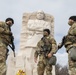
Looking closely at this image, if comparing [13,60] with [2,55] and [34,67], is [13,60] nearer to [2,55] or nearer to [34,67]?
[34,67]

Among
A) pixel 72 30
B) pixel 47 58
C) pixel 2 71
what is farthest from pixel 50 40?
pixel 2 71

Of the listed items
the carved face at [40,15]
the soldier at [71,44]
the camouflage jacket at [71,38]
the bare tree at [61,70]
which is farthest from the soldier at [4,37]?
the bare tree at [61,70]

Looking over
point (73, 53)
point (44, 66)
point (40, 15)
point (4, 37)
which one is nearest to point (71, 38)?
point (73, 53)

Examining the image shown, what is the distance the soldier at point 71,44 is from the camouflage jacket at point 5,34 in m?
1.33

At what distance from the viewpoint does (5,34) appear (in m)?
6.48

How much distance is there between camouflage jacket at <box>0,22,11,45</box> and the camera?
6426mm

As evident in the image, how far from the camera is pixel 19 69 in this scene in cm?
1202

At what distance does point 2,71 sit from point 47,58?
168 centimetres

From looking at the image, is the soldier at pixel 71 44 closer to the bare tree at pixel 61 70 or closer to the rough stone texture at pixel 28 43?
the rough stone texture at pixel 28 43

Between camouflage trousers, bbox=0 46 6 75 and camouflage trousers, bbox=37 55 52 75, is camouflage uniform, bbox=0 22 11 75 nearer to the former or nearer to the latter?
camouflage trousers, bbox=0 46 6 75

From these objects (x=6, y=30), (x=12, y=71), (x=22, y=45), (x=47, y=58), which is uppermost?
(x=6, y=30)

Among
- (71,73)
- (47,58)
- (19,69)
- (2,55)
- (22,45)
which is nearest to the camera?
(71,73)

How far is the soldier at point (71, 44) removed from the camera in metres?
5.93

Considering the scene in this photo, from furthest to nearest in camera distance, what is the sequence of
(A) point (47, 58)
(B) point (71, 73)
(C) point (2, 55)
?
(A) point (47, 58) < (C) point (2, 55) < (B) point (71, 73)
